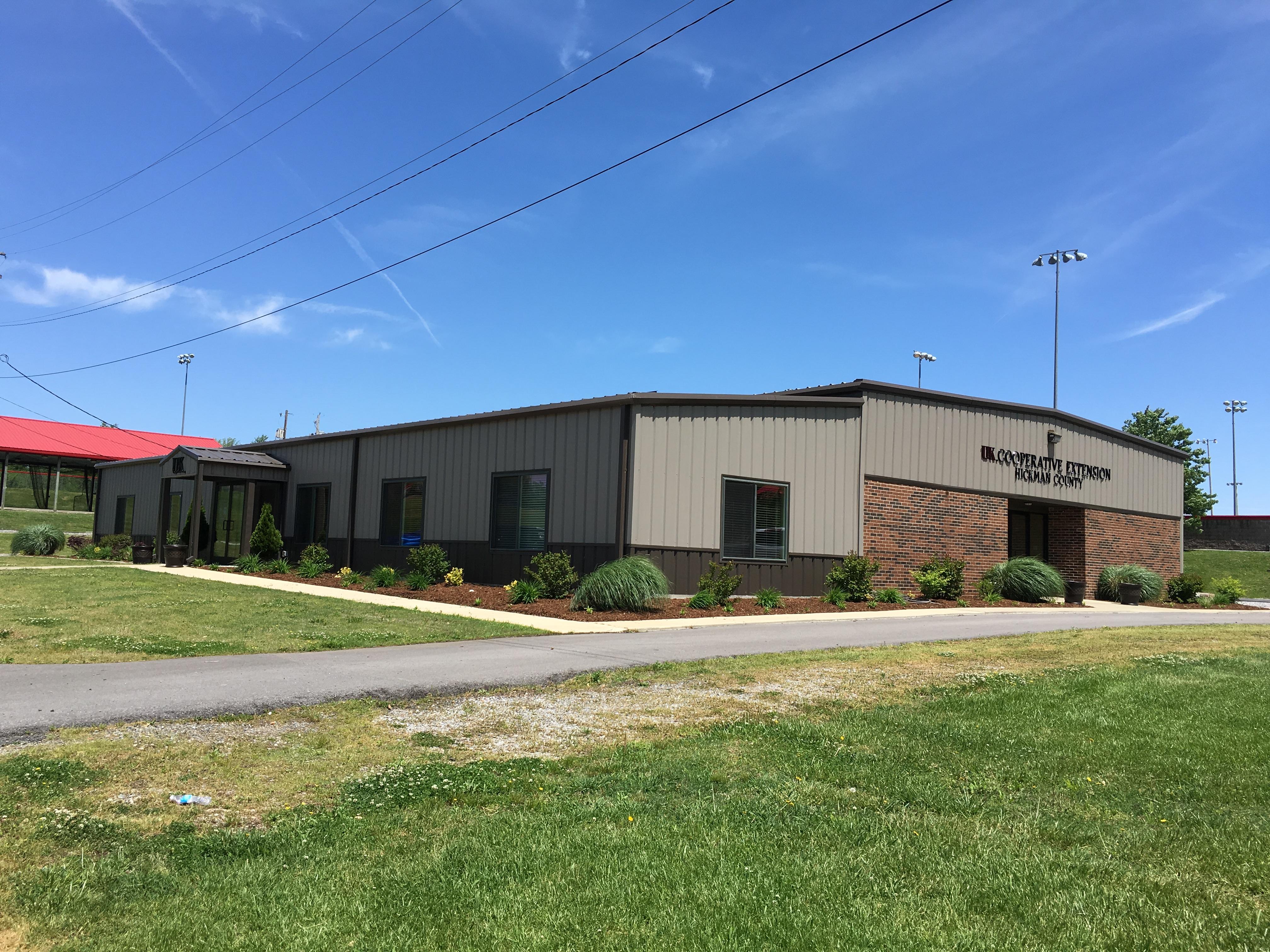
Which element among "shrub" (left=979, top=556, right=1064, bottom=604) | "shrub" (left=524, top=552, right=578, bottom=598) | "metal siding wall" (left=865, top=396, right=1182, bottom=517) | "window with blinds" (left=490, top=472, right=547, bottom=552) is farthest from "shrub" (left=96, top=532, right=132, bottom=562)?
"shrub" (left=979, top=556, right=1064, bottom=604)

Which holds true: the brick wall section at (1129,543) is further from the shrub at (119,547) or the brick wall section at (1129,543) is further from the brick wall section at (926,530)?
the shrub at (119,547)

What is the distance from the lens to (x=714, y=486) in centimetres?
1975

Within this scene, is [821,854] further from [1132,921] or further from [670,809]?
[1132,921]

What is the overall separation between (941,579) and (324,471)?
56.9 ft

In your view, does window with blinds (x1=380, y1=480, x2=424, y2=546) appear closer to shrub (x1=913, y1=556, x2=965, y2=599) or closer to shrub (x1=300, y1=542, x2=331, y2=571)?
shrub (x1=300, y1=542, x2=331, y2=571)

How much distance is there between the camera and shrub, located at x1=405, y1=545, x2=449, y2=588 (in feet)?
71.1

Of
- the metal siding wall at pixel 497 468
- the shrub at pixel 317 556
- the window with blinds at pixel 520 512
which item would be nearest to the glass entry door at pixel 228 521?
the shrub at pixel 317 556

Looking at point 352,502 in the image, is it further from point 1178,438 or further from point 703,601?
point 1178,438

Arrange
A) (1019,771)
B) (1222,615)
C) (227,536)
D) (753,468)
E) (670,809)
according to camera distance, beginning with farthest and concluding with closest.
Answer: (227,536) → (1222,615) → (753,468) → (1019,771) → (670,809)

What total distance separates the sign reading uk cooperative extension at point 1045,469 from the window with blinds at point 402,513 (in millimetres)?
14632

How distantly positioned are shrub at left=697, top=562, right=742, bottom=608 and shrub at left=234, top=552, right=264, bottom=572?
1323cm

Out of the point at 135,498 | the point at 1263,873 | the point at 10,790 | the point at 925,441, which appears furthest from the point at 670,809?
the point at 135,498

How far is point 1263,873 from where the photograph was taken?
13.5 ft

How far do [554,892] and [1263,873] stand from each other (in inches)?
120
